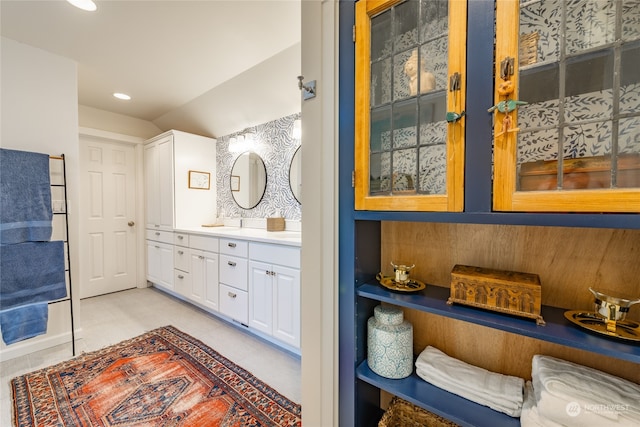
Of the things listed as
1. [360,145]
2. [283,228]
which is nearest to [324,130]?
[360,145]

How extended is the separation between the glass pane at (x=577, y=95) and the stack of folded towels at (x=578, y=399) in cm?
54

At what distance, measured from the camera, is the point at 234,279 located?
7.86 feet

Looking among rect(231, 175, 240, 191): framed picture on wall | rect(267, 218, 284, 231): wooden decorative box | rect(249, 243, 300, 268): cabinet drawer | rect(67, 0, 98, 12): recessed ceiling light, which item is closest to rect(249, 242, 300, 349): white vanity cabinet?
rect(249, 243, 300, 268): cabinet drawer

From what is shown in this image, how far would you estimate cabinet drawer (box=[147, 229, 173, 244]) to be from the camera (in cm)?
322

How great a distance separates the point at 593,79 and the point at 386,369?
1.06m

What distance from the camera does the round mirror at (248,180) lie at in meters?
3.04

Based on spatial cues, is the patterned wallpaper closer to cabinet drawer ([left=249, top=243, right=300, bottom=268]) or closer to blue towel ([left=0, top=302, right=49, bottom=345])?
cabinet drawer ([left=249, top=243, right=300, bottom=268])

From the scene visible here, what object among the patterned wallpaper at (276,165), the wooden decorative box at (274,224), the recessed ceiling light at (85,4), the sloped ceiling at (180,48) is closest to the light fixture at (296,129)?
the patterned wallpaper at (276,165)

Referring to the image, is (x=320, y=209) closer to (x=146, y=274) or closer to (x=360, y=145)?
(x=360, y=145)

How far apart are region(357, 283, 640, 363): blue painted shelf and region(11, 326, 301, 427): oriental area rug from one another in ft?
3.50

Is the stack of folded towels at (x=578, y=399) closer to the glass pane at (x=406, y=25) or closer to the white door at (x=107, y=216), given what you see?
the glass pane at (x=406, y=25)

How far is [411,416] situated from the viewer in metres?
1.09

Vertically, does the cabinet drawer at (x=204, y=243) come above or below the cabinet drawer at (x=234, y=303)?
above

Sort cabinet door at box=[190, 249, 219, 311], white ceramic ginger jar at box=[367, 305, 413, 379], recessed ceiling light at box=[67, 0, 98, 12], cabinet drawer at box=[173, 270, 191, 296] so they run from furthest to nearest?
cabinet drawer at box=[173, 270, 191, 296]
cabinet door at box=[190, 249, 219, 311]
recessed ceiling light at box=[67, 0, 98, 12]
white ceramic ginger jar at box=[367, 305, 413, 379]
